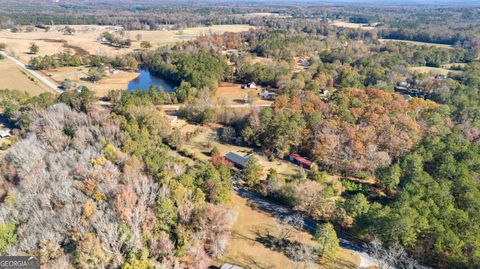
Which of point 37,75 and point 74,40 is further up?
point 74,40

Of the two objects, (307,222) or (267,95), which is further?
(267,95)

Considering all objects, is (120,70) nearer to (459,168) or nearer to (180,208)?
(180,208)

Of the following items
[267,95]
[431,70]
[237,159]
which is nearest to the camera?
[237,159]

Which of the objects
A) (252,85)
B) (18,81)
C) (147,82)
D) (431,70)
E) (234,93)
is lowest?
(234,93)

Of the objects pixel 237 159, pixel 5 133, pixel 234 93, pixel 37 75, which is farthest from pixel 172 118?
pixel 37 75

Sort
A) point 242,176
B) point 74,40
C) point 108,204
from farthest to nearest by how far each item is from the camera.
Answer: point 74,40 → point 242,176 → point 108,204

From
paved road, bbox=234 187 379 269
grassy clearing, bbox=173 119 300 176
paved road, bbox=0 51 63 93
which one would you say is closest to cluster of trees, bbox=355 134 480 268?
paved road, bbox=234 187 379 269

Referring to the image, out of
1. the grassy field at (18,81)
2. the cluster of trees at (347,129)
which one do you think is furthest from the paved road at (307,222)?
the grassy field at (18,81)

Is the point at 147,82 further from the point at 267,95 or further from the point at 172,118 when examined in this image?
the point at 172,118
